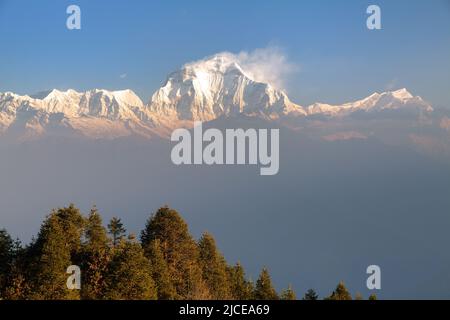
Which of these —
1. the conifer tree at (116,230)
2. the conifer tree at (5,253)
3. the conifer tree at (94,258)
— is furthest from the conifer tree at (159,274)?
the conifer tree at (5,253)

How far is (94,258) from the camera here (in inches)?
1246

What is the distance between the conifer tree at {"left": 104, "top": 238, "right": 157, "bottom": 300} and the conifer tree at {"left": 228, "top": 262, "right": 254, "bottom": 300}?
19.1m

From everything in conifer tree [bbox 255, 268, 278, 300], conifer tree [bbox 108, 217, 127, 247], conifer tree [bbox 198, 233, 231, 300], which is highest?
conifer tree [bbox 108, 217, 127, 247]

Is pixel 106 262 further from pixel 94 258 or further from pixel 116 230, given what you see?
pixel 116 230

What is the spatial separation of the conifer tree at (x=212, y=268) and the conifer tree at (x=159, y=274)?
6.65m

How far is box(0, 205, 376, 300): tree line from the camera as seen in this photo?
29094 mm

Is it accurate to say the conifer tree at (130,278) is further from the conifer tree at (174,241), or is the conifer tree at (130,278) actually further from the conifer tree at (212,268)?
the conifer tree at (212,268)

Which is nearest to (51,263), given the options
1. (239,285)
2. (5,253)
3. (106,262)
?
(106,262)

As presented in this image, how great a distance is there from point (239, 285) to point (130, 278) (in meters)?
23.6

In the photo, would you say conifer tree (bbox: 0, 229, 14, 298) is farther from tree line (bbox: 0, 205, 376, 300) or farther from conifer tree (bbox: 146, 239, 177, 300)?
conifer tree (bbox: 146, 239, 177, 300)

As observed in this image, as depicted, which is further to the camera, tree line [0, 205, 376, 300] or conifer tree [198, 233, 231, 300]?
conifer tree [198, 233, 231, 300]

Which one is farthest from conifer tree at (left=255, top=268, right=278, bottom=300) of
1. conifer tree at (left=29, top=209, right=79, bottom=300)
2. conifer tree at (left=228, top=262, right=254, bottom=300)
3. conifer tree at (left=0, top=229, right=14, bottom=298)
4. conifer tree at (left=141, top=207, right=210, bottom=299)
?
conifer tree at (left=0, top=229, right=14, bottom=298)
